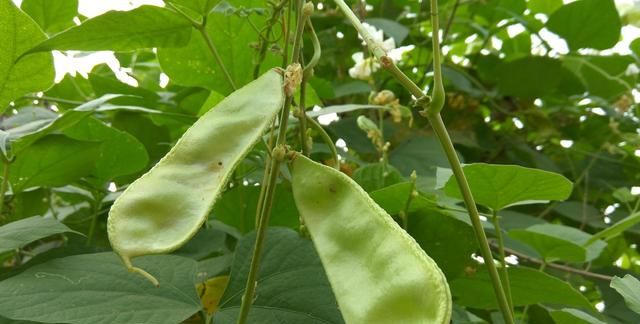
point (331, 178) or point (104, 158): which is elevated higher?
point (331, 178)

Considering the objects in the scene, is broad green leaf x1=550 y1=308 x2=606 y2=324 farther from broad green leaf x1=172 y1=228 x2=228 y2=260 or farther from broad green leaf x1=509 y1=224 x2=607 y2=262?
broad green leaf x1=172 y1=228 x2=228 y2=260

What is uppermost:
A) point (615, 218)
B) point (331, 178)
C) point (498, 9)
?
point (331, 178)

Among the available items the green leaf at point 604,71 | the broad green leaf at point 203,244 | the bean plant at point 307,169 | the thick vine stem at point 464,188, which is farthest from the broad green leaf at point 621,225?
the green leaf at point 604,71

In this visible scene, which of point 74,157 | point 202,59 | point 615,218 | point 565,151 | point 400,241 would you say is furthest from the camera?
point 565,151

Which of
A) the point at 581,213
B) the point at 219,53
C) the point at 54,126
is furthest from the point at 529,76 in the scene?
the point at 54,126

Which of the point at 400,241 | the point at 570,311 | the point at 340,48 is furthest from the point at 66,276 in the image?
the point at 340,48

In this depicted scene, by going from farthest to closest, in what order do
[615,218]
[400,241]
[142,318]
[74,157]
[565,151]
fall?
[565,151], [615,218], [74,157], [142,318], [400,241]

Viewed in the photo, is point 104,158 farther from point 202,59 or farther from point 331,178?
point 331,178
